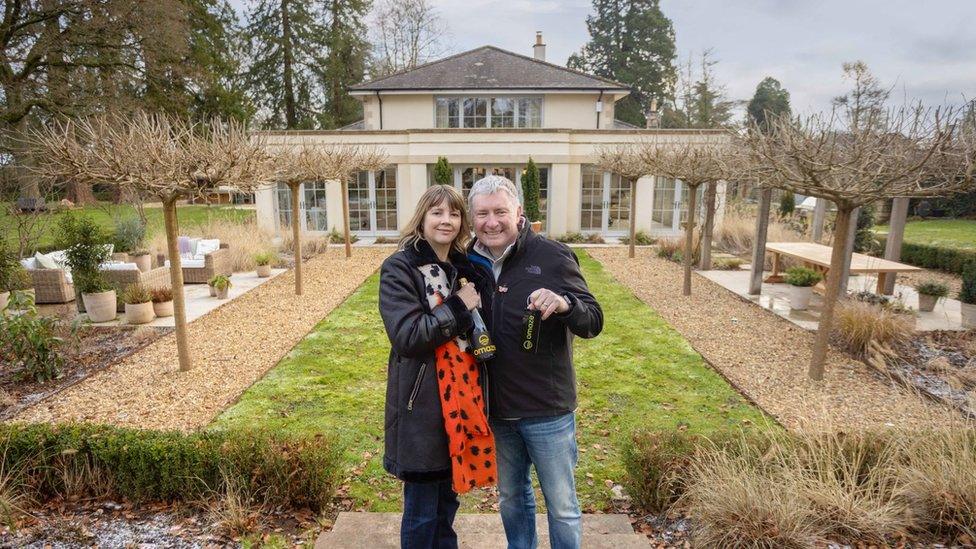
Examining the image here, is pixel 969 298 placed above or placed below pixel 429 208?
below

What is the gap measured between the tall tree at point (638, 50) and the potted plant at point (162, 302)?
109ft

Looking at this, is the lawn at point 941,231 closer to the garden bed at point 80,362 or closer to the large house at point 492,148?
the large house at point 492,148

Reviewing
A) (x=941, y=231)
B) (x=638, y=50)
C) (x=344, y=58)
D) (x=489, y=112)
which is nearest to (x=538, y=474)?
(x=489, y=112)

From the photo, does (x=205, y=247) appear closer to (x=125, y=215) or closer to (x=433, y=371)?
(x=125, y=215)

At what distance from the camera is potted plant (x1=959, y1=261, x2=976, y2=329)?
7438 mm

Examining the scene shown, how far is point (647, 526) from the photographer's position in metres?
3.28

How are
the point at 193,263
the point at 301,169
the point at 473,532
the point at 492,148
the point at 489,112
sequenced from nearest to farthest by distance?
the point at 473,532
the point at 301,169
the point at 193,263
the point at 492,148
the point at 489,112

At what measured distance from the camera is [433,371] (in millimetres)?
2219

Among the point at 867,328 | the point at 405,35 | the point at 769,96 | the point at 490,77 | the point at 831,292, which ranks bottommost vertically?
the point at 867,328

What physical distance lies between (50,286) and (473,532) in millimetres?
8874

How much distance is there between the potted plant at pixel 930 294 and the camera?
26.9 feet

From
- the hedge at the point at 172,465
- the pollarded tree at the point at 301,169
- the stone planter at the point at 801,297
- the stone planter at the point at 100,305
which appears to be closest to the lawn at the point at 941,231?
the stone planter at the point at 801,297

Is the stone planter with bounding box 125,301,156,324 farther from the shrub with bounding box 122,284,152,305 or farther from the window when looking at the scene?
the window

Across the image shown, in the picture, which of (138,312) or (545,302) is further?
(138,312)
